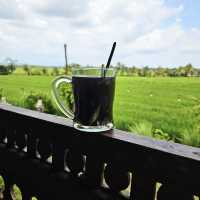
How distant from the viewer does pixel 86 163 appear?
2.48 feet

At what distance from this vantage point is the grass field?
1.85 meters

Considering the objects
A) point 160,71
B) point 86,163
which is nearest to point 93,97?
point 86,163

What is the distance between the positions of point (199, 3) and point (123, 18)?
44 cm

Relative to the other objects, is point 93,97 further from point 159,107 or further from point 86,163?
point 159,107

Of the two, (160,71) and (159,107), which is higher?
(160,71)

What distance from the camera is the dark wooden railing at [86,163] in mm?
556

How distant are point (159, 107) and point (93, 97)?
1.57 metres

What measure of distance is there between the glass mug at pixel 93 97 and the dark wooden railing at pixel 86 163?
0.11 feet

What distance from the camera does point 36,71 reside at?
305 centimetres

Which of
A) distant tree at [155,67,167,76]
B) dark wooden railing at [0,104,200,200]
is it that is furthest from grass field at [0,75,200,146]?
dark wooden railing at [0,104,200,200]

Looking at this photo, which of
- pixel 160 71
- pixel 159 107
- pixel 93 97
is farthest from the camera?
pixel 159 107

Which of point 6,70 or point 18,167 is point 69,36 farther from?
point 6,70

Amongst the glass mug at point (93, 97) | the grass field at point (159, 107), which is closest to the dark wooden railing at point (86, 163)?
the glass mug at point (93, 97)

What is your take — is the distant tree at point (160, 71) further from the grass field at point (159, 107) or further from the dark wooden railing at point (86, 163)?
the dark wooden railing at point (86, 163)
